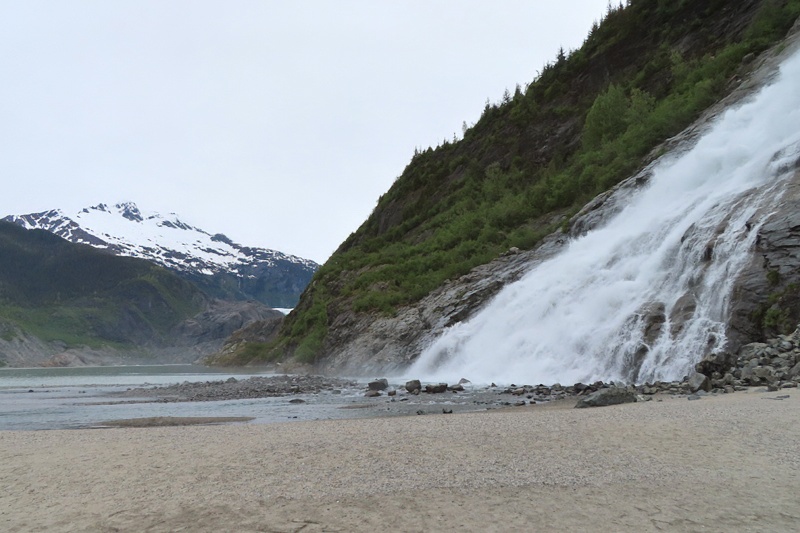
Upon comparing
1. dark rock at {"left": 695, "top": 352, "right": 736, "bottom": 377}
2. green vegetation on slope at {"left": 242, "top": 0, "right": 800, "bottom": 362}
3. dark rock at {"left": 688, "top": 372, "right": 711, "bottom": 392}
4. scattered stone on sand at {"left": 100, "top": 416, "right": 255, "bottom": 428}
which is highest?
green vegetation on slope at {"left": 242, "top": 0, "right": 800, "bottom": 362}

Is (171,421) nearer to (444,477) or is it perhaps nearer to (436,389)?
(436,389)

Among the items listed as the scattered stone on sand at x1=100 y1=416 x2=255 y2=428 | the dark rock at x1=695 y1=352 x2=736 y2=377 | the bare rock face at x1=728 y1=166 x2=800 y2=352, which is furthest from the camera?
the bare rock face at x1=728 y1=166 x2=800 y2=352

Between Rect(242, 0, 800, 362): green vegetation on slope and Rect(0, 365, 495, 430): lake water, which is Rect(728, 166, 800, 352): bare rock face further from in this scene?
Rect(242, 0, 800, 362): green vegetation on slope

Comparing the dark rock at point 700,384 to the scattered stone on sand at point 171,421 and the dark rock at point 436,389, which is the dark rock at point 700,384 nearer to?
the dark rock at point 436,389

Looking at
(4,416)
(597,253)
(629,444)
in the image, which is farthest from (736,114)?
(4,416)

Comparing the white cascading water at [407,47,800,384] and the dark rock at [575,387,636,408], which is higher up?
the white cascading water at [407,47,800,384]

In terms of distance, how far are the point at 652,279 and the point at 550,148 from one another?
114 feet

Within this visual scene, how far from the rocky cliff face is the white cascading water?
0.65 metres

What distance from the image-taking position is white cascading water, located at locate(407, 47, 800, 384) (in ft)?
68.6

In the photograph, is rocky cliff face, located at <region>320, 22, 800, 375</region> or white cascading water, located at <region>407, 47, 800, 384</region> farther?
white cascading water, located at <region>407, 47, 800, 384</region>

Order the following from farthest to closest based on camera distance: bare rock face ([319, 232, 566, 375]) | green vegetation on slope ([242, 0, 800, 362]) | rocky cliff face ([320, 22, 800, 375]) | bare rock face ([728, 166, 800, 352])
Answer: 1. green vegetation on slope ([242, 0, 800, 362])
2. bare rock face ([319, 232, 566, 375])
3. rocky cliff face ([320, 22, 800, 375])
4. bare rock face ([728, 166, 800, 352])

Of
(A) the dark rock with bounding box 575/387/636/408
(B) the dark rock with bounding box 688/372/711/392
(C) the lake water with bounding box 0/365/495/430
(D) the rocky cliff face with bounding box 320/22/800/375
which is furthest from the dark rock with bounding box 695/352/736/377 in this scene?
(C) the lake water with bounding box 0/365/495/430

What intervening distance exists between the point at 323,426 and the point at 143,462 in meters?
4.30

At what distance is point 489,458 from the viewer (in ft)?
29.7
